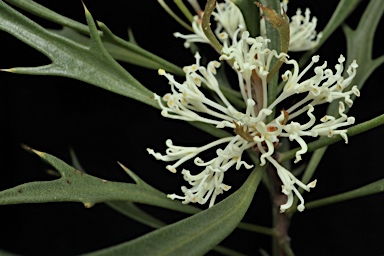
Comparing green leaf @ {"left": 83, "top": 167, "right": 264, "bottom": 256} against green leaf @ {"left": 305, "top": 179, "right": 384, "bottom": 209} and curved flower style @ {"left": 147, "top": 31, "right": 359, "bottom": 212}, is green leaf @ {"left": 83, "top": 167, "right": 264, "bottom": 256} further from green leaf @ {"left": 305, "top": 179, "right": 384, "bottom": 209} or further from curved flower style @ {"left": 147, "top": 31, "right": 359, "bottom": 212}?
green leaf @ {"left": 305, "top": 179, "right": 384, "bottom": 209}

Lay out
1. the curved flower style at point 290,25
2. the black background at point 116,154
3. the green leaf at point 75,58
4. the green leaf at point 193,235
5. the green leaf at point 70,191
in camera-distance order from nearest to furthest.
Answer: the green leaf at point 193,235, the green leaf at point 70,191, the green leaf at point 75,58, the curved flower style at point 290,25, the black background at point 116,154

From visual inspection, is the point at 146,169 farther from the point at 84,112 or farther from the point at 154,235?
the point at 154,235

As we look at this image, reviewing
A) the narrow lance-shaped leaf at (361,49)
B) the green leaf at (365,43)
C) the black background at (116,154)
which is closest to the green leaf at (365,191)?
the narrow lance-shaped leaf at (361,49)

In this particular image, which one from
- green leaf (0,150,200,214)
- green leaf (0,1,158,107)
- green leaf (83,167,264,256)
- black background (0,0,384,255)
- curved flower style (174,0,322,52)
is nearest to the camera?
green leaf (83,167,264,256)

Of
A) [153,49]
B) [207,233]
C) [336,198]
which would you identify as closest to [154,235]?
[207,233]

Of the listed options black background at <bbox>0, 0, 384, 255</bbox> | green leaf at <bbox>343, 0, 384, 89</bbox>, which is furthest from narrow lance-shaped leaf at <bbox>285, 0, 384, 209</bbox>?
black background at <bbox>0, 0, 384, 255</bbox>

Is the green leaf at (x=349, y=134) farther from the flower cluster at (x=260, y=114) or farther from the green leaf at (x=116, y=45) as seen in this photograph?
the green leaf at (x=116, y=45)

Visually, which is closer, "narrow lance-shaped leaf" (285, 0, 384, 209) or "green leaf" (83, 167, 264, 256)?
"green leaf" (83, 167, 264, 256)
